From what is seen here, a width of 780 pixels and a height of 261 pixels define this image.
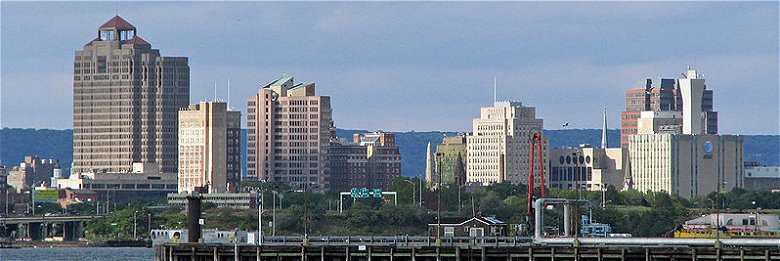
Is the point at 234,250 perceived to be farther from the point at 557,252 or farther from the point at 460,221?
the point at 460,221

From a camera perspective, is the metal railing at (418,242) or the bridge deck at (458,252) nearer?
the bridge deck at (458,252)

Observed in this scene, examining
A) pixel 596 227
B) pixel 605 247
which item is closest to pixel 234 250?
pixel 605 247

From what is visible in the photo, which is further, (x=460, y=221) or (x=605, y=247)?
(x=460, y=221)

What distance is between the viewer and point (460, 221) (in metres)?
163

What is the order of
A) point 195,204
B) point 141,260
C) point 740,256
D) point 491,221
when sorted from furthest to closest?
point 141,260 < point 491,221 < point 195,204 < point 740,256

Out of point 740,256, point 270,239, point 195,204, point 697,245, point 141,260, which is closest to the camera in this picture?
point 740,256

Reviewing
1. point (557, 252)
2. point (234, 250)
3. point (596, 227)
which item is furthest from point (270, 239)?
point (596, 227)

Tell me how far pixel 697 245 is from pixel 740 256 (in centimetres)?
643

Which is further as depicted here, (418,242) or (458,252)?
(418,242)

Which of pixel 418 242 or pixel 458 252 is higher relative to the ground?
pixel 458 252

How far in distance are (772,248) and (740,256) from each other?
2473 millimetres

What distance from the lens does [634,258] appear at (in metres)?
92.3

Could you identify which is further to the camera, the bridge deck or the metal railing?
the metal railing

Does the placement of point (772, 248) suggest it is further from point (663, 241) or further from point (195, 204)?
point (195, 204)
